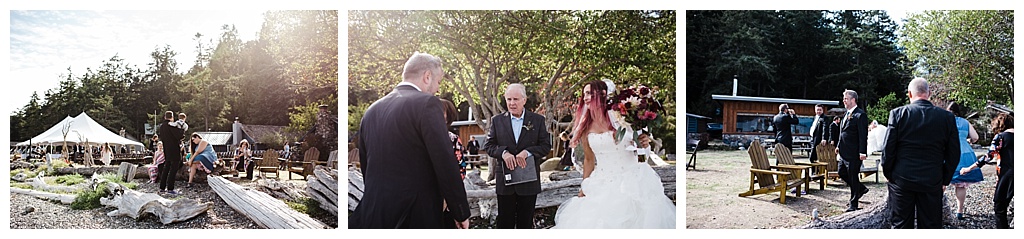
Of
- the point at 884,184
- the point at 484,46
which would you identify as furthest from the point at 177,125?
the point at 884,184

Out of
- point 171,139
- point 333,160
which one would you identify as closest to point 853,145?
point 333,160

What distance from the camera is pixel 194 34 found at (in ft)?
18.2

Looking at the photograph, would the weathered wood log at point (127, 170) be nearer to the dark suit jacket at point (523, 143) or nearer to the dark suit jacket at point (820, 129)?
the dark suit jacket at point (523, 143)

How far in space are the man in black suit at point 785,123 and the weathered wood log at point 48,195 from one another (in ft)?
18.0

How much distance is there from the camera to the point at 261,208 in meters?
5.48

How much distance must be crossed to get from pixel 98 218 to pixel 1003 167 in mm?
6847

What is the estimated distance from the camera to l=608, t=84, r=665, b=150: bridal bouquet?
5180mm

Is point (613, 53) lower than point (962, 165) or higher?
higher

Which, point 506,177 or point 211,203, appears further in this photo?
point 211,203

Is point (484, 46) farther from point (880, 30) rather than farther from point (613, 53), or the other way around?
point (880, 30)

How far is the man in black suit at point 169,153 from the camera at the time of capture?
561 centimetres

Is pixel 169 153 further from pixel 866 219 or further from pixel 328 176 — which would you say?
pixel 866 219

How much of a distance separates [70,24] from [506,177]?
3.58 metres

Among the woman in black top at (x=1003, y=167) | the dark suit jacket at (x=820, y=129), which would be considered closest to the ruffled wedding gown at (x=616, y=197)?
the dark suit jacket at (x=820, y=129)
